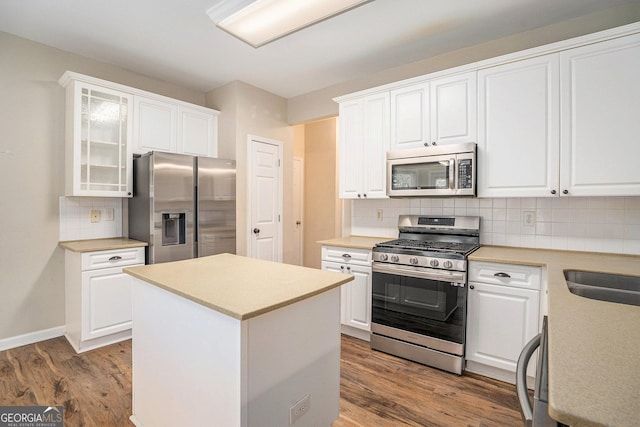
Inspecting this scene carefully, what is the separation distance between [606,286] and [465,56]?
7.26ft

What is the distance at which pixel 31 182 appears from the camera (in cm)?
282

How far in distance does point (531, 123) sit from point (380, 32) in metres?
1.41

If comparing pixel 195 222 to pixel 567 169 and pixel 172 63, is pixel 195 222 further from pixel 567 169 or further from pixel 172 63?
pixel 567 169

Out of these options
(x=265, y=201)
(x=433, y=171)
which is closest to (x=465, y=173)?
(x=433, y=171)

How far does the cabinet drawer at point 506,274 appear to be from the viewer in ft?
6.86

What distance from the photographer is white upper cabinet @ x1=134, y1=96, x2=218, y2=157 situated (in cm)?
321

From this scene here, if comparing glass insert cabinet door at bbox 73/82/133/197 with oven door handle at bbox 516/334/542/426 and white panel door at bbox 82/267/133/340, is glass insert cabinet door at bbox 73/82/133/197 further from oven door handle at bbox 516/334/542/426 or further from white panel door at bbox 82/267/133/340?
oven door handle at bbox 516/334/542/426

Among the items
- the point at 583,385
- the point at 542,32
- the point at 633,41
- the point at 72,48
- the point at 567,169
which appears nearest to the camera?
the point at 583,385

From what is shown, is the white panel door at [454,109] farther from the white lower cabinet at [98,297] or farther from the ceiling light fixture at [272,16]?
the white lower cabinet at [98,297]

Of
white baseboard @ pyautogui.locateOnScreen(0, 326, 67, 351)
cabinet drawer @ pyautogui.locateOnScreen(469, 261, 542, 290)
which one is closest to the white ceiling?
cabinet drawer @ pyautogui.locateOnScreen(469, 261, 542, 290)

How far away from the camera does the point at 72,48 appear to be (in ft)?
9.66

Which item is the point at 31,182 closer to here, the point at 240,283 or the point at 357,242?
the point at 240,283

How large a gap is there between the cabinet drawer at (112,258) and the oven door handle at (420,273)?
2204 millimetres

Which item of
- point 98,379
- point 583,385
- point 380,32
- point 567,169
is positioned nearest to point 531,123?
point 567,169
